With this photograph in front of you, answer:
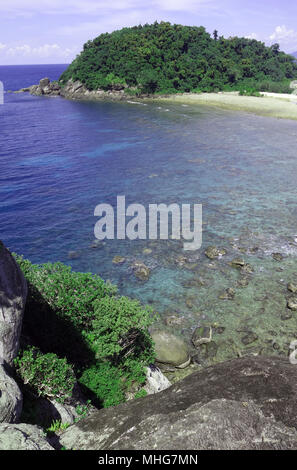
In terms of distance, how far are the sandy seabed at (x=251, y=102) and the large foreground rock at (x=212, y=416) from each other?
104425 mm

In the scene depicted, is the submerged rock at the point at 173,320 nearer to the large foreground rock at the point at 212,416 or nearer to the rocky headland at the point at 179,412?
the rocky headland at the point at 179,412

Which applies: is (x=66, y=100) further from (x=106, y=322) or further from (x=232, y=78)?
(x=106, y=322)

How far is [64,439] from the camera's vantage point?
13.3 meters

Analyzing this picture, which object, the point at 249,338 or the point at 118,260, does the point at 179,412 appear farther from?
the point at 118,260

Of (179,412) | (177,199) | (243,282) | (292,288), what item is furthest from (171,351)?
(177,199)

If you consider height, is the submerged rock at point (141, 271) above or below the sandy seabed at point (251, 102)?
below

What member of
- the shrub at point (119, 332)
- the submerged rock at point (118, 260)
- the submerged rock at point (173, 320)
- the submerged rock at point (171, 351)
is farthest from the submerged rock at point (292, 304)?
the submerged rock at point (118, 260)

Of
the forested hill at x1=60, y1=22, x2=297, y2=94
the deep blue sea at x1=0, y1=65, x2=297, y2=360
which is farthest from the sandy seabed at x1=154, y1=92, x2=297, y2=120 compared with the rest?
the deep blue sea at x1=0, y1=65, x2=297, y2=360

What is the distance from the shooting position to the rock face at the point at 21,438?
10.7m

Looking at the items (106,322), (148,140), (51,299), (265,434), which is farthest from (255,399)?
(148,140)

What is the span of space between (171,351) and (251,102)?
372ft

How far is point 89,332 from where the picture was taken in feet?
72.7

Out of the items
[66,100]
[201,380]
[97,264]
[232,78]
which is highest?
[232,78]
